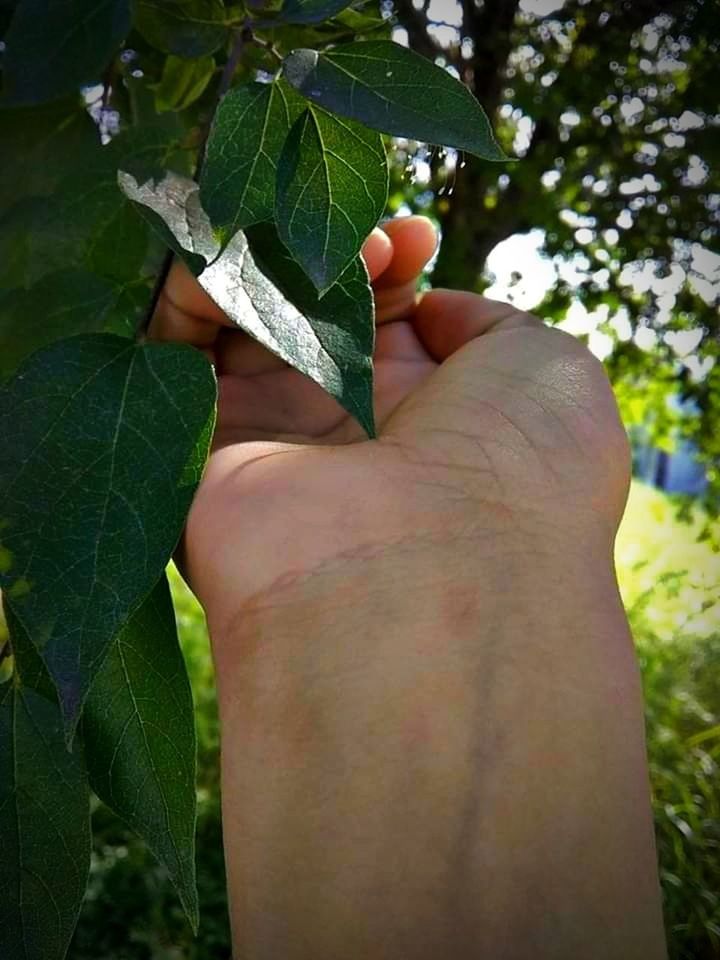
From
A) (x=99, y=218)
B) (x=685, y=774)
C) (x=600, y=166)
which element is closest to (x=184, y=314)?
(x=99, y=218)

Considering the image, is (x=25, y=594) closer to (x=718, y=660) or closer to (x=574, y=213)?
(x=574, y=213)

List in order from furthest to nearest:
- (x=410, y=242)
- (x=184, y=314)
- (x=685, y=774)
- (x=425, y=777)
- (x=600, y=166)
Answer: (x=685, y=774) → (x=600, y=166) → (x=410, y=242) → (x=184, y=314) → (x=425, y=777)

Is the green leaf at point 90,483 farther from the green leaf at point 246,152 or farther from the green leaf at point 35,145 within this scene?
the green leaf at point 35,145

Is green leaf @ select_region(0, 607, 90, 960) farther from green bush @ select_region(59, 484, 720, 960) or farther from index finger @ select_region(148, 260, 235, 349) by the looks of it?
green bush @ select_region(59, 484, 720, 960)

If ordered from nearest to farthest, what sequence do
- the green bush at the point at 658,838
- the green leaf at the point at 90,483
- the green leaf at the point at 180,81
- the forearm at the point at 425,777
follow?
the green leaf at the point at 90,483, the forearm at the point at 425,777, the green leaf at the point at 180,81, the green bush at the point at 658,838

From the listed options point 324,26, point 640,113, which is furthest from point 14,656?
point 640,113

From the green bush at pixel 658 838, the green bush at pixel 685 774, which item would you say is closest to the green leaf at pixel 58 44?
the green bush at pixel 658 838

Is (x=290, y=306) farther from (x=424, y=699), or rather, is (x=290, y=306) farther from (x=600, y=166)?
(x=600, y=166)
